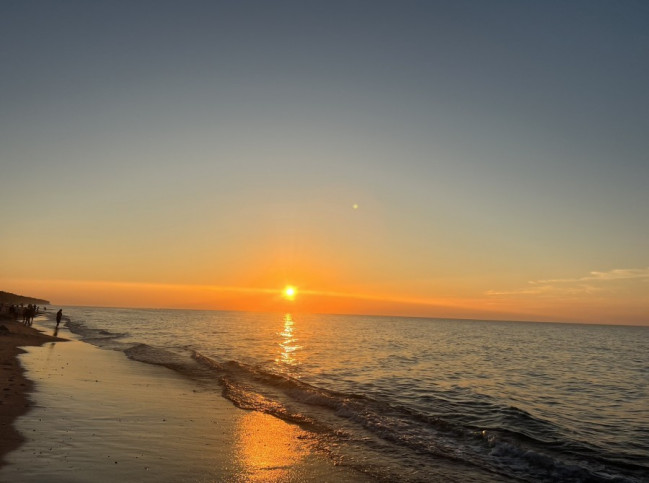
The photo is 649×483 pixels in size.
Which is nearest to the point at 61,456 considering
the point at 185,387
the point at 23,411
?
the point at 23,411

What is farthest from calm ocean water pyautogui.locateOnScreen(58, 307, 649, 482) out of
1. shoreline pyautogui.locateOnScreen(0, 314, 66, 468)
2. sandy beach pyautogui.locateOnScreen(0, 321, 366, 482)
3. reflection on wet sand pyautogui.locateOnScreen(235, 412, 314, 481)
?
shoreline pyautogui.locateOnScreen(0, 314, 66, 468)

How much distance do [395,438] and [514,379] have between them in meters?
22.5

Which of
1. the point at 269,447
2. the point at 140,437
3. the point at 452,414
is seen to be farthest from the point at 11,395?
the point at 452,414

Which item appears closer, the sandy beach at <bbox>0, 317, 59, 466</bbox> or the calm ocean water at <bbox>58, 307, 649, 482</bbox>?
the sandy beach at <bbox>0, 317, 59, 466</bbox>

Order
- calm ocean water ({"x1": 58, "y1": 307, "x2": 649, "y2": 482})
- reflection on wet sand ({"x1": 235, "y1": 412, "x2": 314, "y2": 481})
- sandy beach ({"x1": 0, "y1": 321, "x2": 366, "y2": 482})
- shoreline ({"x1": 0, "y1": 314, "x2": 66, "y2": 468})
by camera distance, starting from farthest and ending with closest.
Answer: calm ocean water ({"x1": 58, "y1": 307, "x2": 649, "y2": 482})
shoreline ({"x1": 0, "y1": 314, "x2": 66, "y2": 468})
reflection on wet sand ({"x1": 235, "y1": 412, "x2": 314, "y2": 481})
sandy beach ({"x1": 0, "y1": 321, "x2": 366, "y2": 482})

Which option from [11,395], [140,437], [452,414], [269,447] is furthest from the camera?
[452,414]

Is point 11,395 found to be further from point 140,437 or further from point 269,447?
point 269,447

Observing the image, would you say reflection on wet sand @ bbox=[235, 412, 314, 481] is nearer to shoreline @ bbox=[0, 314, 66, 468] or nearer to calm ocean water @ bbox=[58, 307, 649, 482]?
calm ocean water @ bbox=[58, 307, 649, 482]

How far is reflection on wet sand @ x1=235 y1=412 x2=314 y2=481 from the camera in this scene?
1138cm

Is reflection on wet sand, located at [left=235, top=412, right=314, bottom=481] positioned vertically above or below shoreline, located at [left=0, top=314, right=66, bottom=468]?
below

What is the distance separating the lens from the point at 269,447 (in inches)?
543

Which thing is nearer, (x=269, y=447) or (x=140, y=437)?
(x=140, y=437)

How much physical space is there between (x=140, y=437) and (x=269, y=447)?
4.11 meters

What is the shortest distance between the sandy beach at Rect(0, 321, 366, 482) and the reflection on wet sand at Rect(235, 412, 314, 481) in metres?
0.03
